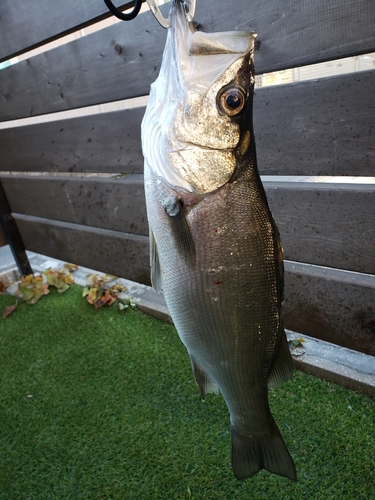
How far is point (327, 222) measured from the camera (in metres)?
1.74

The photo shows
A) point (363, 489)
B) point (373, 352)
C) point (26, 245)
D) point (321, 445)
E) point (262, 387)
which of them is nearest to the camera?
point (262, 387)

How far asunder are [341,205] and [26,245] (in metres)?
2.86

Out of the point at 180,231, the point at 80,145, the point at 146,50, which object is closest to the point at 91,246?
the point at 80,145

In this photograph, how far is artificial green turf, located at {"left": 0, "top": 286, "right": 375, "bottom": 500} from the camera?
159cm

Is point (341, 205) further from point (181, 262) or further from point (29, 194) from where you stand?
point (29, 194)

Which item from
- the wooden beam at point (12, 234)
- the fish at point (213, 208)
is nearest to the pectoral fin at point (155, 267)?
the fish at point (213, 208)

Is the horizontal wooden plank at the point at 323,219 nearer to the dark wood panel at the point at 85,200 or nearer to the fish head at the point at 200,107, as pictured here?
the dark wood panel at the point at 85,200

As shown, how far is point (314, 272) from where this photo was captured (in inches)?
75.8

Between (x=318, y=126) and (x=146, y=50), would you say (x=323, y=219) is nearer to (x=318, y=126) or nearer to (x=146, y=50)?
(x=318, y=126)

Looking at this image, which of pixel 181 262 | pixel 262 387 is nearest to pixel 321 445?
pixel 262 387

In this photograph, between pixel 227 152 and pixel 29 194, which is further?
pixel 29 194

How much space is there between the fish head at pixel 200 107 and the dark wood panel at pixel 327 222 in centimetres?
99

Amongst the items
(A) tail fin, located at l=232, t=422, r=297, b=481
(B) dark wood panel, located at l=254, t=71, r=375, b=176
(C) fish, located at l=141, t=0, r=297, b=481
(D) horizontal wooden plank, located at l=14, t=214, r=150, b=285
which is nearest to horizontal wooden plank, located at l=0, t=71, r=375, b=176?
(B) dark wood panel, located at l=254, t=71, r=375, b=176

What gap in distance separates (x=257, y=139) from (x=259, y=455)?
1.31 meters
